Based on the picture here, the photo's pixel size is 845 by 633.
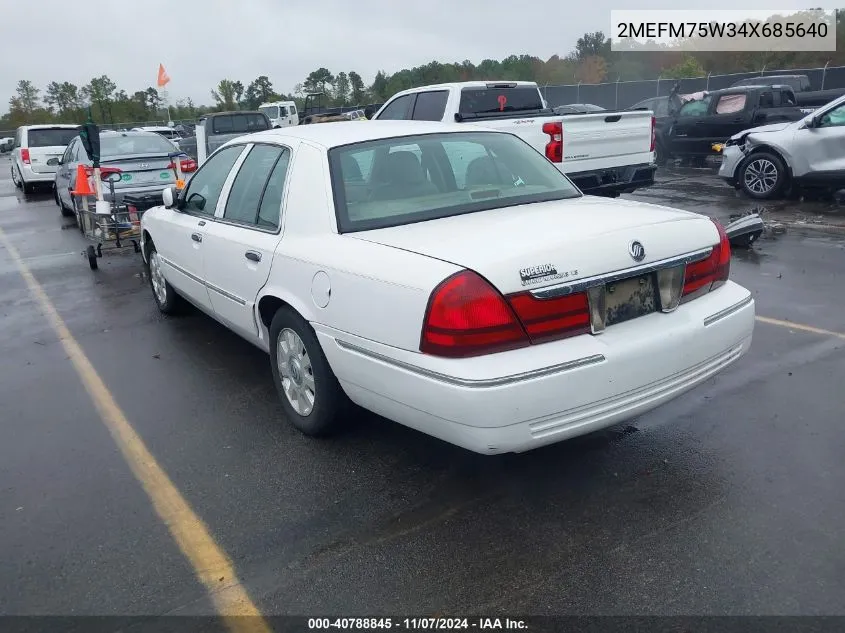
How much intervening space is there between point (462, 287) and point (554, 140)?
6424 millimetres

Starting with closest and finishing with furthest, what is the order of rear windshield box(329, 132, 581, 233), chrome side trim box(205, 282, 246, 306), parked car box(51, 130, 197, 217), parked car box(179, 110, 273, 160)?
rear windshield box(329, 132, 581, 233), chrome side trim box(205, 282, 246, 306), parked car box(51, 130, 197, 217), parked car box(179, 110, 273, 160)

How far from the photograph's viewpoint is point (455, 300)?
115 inches

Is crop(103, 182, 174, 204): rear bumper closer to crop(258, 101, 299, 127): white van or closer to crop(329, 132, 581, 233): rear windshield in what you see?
crop(329, 132, 581, 233): rear windshield

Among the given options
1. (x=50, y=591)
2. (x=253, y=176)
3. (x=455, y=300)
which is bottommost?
(x=50, y=591)

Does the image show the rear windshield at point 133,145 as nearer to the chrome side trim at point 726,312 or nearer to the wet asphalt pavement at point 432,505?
the wet asphalt pavement at point 432,505

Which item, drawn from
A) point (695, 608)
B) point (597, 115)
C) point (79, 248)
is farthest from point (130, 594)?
point (79, 248)

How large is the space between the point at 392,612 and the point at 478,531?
606 mm

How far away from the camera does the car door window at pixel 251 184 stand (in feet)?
14.5

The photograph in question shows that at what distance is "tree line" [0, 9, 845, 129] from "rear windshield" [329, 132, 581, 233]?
173 ft

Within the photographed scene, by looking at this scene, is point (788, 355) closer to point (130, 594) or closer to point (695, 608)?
point (695, 608)

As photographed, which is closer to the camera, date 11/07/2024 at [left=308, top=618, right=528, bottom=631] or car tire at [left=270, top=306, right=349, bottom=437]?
date 11/07/2024 at [left=308, top=618, right=528, bottom=631]

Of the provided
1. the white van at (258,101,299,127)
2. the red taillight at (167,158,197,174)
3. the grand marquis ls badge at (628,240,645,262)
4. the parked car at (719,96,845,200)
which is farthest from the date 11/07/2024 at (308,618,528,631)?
the white van at (258,101,299,127)

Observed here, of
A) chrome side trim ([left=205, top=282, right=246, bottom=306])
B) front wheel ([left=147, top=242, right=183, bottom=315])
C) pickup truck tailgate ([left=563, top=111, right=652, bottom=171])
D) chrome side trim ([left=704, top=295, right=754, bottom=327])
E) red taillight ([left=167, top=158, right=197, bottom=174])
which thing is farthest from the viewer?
red taillight ([left=167, top=158, right=197, bottom=174])

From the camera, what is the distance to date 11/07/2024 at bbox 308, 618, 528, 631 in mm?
2578
